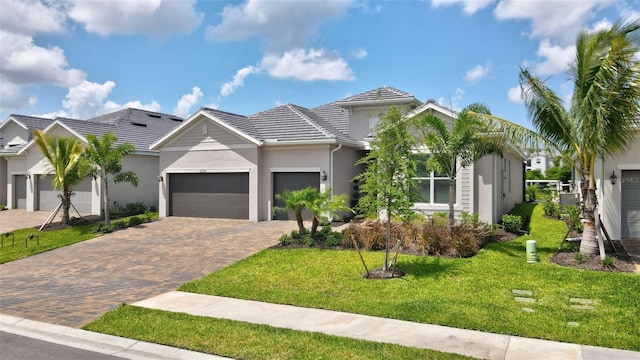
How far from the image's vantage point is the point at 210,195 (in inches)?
820

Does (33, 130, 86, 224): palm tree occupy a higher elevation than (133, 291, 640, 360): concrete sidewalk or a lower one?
higher

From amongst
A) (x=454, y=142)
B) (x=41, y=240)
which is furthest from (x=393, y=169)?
(x=41, y=240)

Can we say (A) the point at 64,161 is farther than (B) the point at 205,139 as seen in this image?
No

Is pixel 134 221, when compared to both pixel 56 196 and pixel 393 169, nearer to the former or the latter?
pixel 56 196

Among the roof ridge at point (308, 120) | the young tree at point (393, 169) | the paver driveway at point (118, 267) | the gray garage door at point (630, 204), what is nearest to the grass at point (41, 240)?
the paver driveway at point (118, 267)

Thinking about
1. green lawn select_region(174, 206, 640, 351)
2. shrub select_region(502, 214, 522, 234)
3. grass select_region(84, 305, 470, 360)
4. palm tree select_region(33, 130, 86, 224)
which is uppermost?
palm tree select_region(33, 130, 86, 224)

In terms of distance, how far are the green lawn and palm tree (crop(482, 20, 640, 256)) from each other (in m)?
2.29

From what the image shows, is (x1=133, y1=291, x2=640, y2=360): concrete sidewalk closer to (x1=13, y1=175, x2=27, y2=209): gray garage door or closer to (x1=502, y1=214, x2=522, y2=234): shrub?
(x1=502, y1=214, x2=522, y2=234): shrub

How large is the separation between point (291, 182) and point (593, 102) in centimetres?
1189

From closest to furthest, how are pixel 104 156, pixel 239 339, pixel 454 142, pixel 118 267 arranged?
pixel 239 339 → pixel 118 267 → pixel 454 142 → pixel 104 156

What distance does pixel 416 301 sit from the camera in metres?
8.11

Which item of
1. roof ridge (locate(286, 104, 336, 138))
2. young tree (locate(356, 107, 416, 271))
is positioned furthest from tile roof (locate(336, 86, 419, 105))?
young tree (locate(356, 107, 416, 271))

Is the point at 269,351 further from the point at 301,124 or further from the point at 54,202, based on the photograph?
the point at 54,202

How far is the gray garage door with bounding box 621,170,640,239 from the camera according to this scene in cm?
1352
